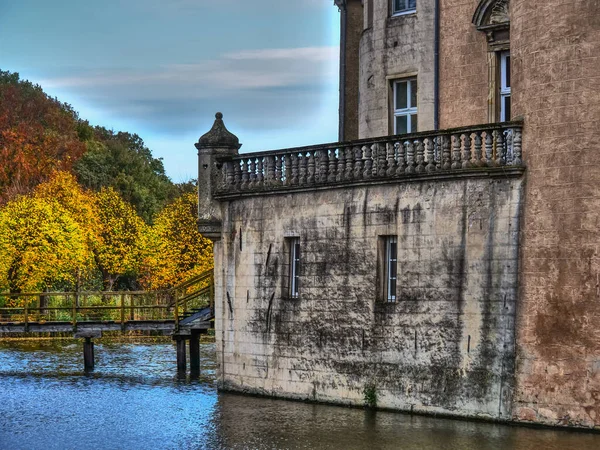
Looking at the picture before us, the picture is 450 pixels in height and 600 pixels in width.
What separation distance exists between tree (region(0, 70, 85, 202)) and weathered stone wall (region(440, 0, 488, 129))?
168 ft

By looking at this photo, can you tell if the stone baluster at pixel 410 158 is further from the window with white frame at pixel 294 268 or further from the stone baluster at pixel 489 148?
the window with white frame at pixel 294 268

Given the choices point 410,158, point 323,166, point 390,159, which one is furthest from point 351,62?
point 410,158

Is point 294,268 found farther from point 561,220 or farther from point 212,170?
point 561,220

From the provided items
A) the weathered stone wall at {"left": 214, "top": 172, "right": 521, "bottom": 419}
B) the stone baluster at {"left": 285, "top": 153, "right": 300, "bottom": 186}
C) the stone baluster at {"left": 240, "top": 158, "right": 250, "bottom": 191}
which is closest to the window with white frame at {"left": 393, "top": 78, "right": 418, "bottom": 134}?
the stone baluster at {"left": 285, "top": 153, "right": 300, "bottom": 186}

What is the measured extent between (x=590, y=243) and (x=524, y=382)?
2.84 m

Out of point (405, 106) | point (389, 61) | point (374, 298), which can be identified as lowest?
point (374, 298)

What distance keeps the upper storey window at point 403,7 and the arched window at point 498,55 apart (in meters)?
2.93

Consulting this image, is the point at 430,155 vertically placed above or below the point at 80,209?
above

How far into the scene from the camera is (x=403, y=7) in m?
32.4

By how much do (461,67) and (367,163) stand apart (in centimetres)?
379

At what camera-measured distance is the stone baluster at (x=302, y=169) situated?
29.5 meters

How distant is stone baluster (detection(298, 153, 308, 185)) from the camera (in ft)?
96.7

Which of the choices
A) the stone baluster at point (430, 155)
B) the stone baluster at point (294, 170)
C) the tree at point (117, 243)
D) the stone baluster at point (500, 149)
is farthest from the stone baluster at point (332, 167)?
the tree at point (117, 243)

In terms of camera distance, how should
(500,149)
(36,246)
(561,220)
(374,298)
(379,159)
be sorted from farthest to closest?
(36,246)
(379,159)
(374,298)
(500,149)
(561,220)
